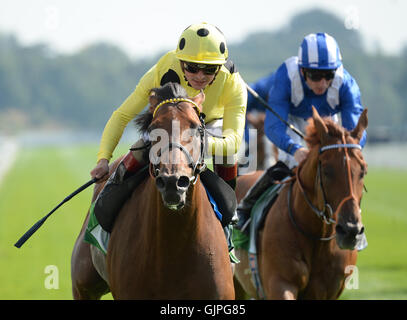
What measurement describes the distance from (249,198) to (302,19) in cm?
15011

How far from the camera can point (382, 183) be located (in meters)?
30.2

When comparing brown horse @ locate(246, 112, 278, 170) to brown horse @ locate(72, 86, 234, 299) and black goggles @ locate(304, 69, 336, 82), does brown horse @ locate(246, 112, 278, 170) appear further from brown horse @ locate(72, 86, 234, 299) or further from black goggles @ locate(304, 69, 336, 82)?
brown horse @ locate(72, 86, 234, 299)

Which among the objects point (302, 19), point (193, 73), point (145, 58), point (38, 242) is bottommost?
point (38, 242)

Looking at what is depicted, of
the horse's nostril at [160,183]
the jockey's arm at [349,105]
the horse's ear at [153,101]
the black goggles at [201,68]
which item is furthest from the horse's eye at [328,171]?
the horse's nostril at [160,183]

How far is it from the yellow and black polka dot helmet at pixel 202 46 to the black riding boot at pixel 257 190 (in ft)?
7.53

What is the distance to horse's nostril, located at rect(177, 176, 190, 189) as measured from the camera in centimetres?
436

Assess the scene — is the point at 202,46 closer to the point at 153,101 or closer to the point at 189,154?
the point at 153,101

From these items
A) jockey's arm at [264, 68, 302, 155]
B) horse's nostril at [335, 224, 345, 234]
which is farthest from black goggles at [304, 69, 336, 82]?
horse's nostril at [335, 224, 345, 234]

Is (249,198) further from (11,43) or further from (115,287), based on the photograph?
(11,43)

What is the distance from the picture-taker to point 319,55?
705cm

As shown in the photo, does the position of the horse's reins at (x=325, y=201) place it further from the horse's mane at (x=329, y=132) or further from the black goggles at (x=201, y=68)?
the black goggles at (x=201, y=68)

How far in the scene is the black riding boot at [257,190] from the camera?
749 cm

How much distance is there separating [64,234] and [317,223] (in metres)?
13.8
